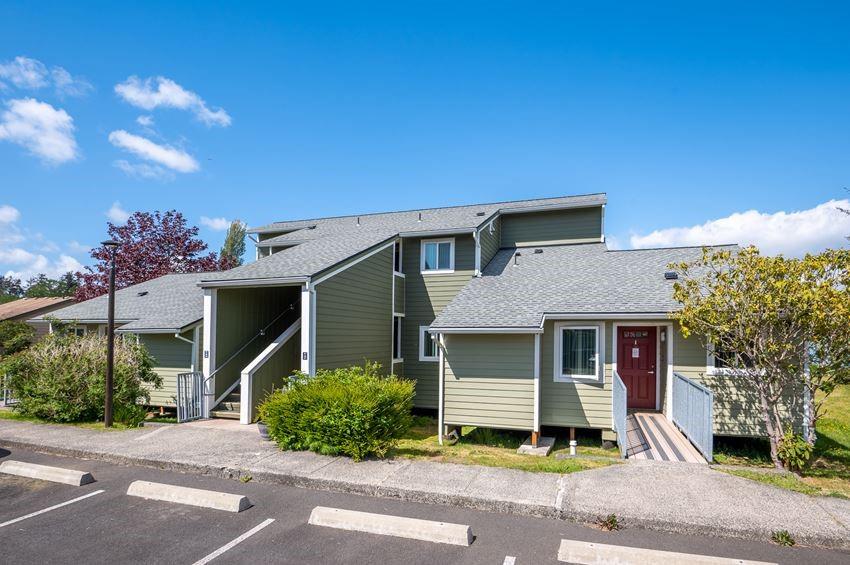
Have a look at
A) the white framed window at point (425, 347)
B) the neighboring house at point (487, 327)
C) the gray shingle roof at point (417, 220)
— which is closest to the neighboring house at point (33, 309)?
the gray shingle roof at point (417, 220)

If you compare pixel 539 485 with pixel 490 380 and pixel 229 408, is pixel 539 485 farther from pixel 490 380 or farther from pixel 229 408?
pixel 229 408

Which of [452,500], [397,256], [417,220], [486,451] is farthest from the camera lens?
[417,220]

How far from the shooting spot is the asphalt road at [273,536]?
4766mm

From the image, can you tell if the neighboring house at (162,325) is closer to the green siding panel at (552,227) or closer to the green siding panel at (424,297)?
the green siding panel at (424,297)

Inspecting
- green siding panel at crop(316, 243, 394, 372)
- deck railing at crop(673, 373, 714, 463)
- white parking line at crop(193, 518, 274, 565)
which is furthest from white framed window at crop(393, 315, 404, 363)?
white parking line at crop(193, 518, 274, 565)

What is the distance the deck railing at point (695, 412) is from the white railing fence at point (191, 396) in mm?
11635

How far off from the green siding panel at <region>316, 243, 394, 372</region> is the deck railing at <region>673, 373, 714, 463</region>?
7431 millimetres

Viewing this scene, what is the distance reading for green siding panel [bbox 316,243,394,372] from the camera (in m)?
11.4

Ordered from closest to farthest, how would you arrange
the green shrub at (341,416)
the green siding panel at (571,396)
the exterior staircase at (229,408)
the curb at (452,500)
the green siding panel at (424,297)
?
the curb at (452,500)
the green shrub at (341,416)
the green siding panel at (571,396)
the exterior staircase at (229,408)
the green siding panel at (424,297)

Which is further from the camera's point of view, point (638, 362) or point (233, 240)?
point (233, 240)

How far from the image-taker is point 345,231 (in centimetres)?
1730

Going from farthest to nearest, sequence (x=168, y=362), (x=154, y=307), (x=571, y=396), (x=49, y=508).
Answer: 1. (x=154, y=307)
2. (x=168, y=362)
3. (x=571, y=396)
4. (x=49, y=508)

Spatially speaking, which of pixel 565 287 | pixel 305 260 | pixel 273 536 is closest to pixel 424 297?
pixel 305 260

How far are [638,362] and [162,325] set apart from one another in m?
13.6
